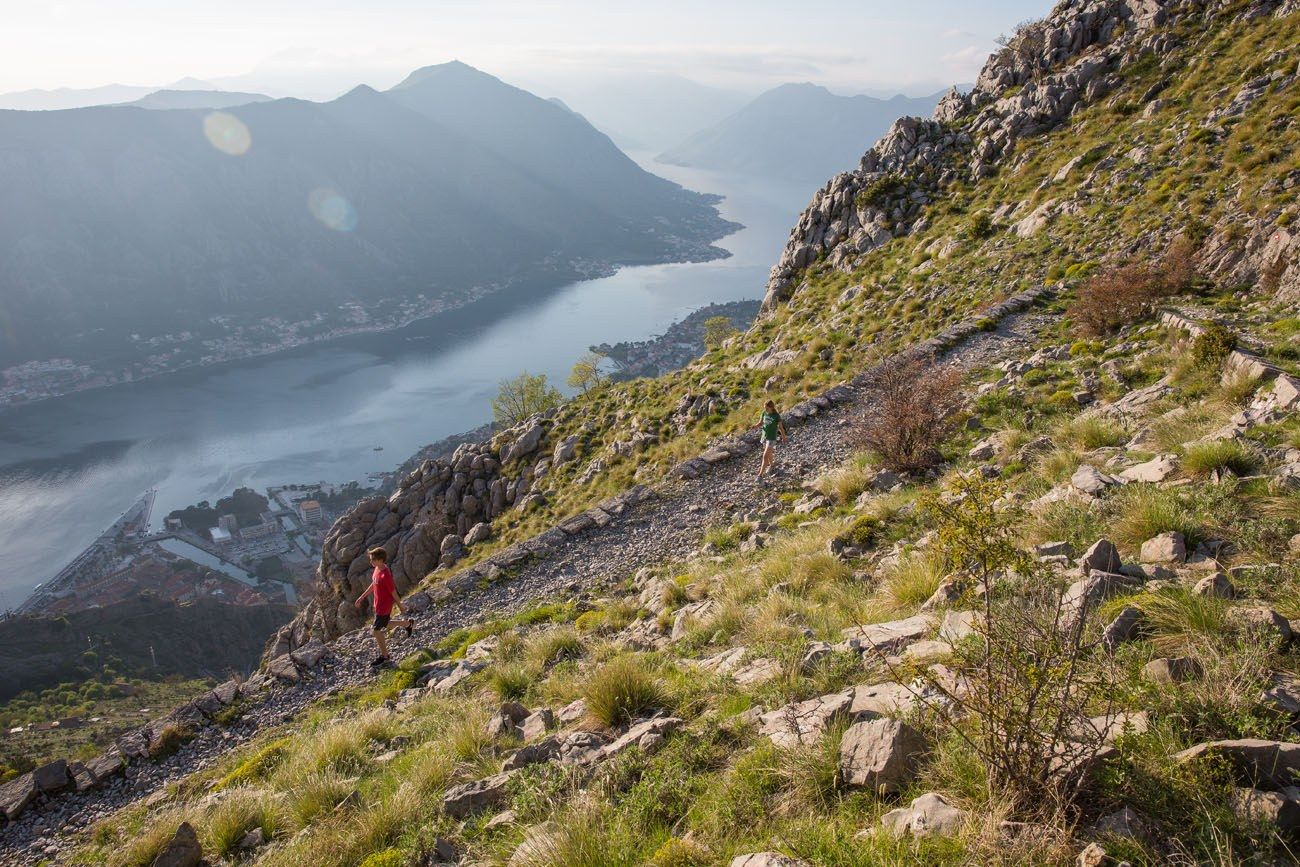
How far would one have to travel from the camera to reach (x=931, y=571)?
6777mm

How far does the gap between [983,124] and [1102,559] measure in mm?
40473

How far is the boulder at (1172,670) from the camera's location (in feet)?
12.6

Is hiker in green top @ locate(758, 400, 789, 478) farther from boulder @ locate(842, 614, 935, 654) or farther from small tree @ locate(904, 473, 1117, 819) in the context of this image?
small tree @ locate(904, 473, 1117, 819)

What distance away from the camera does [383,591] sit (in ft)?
37.9

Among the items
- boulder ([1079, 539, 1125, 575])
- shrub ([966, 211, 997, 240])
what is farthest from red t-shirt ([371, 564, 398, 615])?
shrub ([966, 211, 997, 240])

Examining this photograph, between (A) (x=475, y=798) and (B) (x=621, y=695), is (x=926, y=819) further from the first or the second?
(A) (x=475, y=798)

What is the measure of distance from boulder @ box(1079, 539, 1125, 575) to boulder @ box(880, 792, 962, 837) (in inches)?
124

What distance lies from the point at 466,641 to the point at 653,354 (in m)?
108

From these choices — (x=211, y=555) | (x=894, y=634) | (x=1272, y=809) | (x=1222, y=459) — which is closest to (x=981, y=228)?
(x=1222, y=459)

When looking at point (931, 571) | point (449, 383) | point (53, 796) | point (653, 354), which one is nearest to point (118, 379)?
point (449, 383)

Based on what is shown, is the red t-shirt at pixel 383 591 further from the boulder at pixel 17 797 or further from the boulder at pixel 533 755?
the boulder at pixel 533 755

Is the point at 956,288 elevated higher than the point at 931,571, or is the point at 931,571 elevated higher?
the point at 956,288

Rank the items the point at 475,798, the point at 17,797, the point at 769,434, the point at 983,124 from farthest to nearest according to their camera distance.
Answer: the point at 983,124, the point at 769,434, the point at 17,797, the point at 475,798

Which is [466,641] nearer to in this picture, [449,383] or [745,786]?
[745,786]
